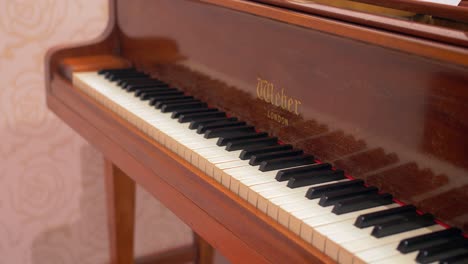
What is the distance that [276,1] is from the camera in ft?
3.56

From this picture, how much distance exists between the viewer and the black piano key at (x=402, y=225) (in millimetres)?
782

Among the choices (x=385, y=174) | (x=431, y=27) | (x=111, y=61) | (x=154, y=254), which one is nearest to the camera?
(x=431, y=27)

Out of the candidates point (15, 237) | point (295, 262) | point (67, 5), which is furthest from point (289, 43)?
point (15, 237)

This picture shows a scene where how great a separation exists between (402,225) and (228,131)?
1.57ft

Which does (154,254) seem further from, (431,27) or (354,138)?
(431,27)

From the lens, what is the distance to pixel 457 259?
739mm

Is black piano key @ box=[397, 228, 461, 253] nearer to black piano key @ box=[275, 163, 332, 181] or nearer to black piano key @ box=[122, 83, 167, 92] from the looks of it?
black piano key @ box=[275, 163, 332, 181]

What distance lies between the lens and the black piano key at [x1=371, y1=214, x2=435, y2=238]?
30.8 inches

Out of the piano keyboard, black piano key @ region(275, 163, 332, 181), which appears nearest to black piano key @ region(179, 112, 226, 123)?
the piano keyboard

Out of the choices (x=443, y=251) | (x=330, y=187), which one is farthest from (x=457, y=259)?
(x=330, y=187)

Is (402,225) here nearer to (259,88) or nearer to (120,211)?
(259,88)

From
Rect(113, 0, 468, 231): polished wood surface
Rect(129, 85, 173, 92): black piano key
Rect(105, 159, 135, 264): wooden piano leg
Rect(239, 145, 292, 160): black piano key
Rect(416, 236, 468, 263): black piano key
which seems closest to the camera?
Rect(416, 236, 468, 263): black piano key

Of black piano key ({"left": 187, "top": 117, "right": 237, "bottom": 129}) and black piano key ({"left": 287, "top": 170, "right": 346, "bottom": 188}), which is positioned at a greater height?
black piano key ({"left": 287, "top": 170, "right": 346, "bottom": 188})

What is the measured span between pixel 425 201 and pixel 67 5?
1.58 m
